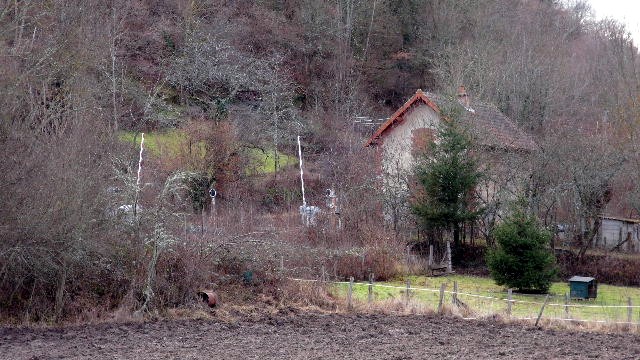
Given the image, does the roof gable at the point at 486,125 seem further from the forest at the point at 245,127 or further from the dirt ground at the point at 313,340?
the dirt ground at the point at 313,340

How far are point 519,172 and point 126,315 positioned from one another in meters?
15.4

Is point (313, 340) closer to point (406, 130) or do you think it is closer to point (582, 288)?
point (582, 288)

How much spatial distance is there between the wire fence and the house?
8.23 meters

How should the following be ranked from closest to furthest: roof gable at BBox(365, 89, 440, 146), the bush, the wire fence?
the wire fence → the bush → roof gable at BBox(365, 89, 440, 146)

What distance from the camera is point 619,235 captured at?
2583cm

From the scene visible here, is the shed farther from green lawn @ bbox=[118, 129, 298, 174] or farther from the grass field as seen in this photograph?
green lawn @ bbox=[118, 129, 298, 174]

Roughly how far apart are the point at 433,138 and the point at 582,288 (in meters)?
8.99

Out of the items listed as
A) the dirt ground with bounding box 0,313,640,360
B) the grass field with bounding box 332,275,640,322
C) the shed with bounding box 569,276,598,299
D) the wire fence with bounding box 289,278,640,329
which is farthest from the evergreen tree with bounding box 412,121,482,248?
the dirt ground with bounding box 0,313,640,360

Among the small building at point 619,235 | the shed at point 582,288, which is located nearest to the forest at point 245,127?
the small building at point 619,235

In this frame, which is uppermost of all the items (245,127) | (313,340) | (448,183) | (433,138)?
(245,127)

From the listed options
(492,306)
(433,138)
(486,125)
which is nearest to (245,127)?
(486,125)

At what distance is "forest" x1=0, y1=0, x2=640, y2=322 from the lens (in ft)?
51.0

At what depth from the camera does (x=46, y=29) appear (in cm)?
1939

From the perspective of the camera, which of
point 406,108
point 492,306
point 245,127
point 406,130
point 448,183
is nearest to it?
point 492,306
